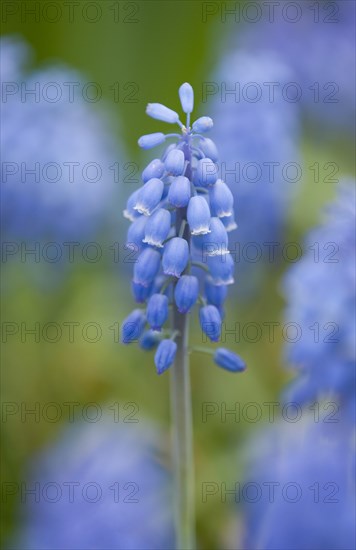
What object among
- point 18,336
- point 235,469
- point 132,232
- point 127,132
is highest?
point 127,132

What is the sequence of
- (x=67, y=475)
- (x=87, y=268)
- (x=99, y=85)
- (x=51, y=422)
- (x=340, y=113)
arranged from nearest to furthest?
(x=67, y=475) < (x=51, y=422) < (x=87, y=268) < (x=340, y=113) < (x=99, y=85)

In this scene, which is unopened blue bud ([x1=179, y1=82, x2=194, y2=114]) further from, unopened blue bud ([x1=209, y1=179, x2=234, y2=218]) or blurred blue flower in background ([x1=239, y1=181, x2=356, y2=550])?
blurred blue flower in background ([x1=239, y1=181, x2=356, y2=550])

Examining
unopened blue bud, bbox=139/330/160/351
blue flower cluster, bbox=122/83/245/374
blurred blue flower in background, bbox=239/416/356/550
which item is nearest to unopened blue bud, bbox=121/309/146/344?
A: blue flower cluster, bbox=122/83/245/374

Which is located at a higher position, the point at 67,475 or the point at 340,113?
the point at 340,113

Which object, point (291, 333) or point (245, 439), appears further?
point (245, 439)

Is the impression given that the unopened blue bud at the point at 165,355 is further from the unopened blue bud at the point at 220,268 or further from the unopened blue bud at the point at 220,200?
the unopened blue bud at the point at 220,200

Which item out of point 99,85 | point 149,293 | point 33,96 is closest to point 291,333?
point 149,293

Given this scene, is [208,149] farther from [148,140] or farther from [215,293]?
[215,293]

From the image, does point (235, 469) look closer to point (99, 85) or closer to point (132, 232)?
point (132, 232)
